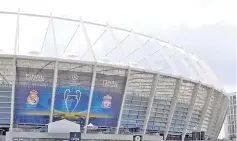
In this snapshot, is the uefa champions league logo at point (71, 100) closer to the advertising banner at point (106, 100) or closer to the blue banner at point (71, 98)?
the blue banner at point (71, 98)

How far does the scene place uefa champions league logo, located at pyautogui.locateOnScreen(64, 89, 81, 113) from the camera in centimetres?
4266

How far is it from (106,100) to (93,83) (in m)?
2.78

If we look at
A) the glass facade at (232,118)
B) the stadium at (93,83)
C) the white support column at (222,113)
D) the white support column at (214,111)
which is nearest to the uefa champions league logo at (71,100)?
the stadium at (93,83)

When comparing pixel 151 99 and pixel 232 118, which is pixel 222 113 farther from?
pixel 232 118

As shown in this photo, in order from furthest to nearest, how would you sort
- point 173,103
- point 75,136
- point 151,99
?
point 173,103, point 151,99, point 75,136

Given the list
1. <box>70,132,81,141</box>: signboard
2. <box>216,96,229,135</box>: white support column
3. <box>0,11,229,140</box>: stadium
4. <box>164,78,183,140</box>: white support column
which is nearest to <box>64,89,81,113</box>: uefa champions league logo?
<box>0,11,229,140</box>: stadium

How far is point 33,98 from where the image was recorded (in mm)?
42188

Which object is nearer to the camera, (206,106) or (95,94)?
(95,94)

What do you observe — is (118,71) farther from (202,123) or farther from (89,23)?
(202,123)

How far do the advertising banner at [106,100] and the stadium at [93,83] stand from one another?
105 mm

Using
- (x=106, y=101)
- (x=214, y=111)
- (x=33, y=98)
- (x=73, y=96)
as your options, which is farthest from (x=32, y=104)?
(x=214, y=111)

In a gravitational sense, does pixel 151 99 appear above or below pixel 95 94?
below

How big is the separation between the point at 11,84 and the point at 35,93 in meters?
2.56

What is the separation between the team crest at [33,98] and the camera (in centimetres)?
4200
